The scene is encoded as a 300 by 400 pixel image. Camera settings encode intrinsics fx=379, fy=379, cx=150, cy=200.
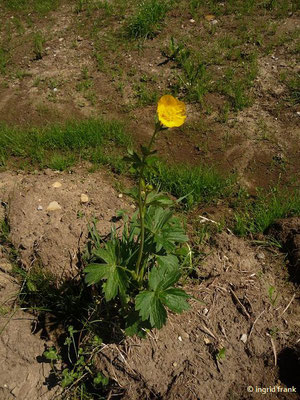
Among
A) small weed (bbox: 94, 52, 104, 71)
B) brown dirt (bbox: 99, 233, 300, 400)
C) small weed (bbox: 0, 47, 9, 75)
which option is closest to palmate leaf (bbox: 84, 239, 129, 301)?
brown dirt (bbox: 99, 233, 300, 400)

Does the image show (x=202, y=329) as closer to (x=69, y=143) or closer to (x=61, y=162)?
(x=61, y=162)

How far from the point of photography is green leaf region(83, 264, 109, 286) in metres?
1.82

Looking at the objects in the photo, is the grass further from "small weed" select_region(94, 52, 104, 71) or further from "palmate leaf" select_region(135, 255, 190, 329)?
"palmate leaf" select_region(135, 255, 190, 329)

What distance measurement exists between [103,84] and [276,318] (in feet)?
9.57

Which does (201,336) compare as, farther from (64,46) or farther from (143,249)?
(64,46)

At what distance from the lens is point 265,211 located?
277 centimetres

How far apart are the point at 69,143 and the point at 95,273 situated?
6.06ft

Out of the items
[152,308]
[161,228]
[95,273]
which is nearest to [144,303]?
[152,308]

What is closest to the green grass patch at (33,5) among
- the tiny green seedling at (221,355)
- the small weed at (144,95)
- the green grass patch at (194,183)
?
the small weed at (144,95)

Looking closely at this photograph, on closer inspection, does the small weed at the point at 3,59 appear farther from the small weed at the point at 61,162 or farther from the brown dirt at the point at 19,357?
the brown dirt at the point at 19,357

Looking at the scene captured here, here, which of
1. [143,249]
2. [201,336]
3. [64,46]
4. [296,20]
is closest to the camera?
[143,249]

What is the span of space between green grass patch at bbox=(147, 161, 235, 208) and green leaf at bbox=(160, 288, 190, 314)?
1122mm

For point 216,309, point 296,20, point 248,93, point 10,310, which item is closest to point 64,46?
point 248,93

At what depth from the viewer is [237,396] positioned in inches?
80.2
